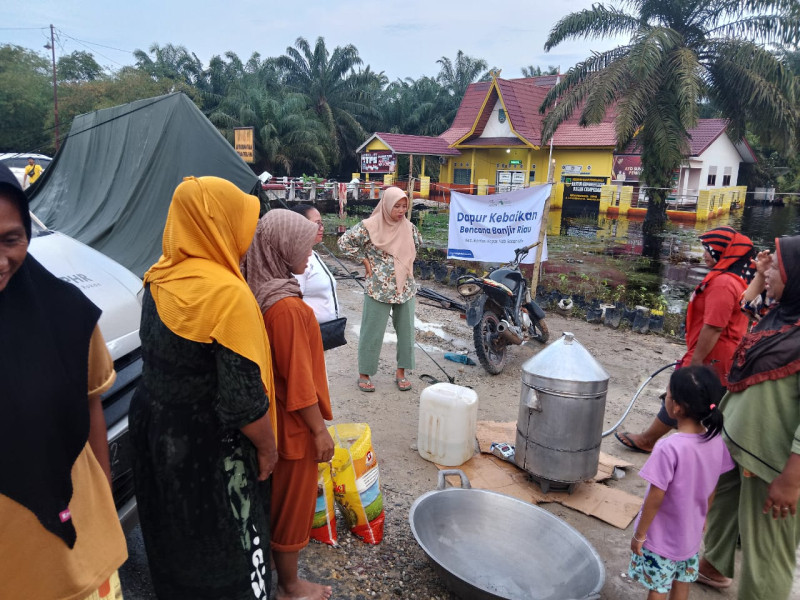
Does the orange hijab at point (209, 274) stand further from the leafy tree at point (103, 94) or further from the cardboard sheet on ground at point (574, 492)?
the leafy tree at point (103, 94)

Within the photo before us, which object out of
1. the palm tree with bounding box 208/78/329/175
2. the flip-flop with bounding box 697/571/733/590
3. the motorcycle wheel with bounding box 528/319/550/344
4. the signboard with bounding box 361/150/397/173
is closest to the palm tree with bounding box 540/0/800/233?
the motorcycle wheel with bounding box 528/319/550/344

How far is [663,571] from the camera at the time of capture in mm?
2209

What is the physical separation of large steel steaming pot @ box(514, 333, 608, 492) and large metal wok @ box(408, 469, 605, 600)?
0.53 m

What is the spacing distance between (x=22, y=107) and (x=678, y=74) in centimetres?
3090

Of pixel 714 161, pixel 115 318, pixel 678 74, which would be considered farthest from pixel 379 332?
pixel 714 161

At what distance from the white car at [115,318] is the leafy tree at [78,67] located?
37.2 meters

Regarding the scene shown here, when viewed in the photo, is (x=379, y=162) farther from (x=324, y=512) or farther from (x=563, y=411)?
(x=324, y=512)

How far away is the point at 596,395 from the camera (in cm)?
305

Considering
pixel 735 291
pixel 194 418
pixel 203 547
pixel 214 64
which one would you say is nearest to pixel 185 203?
pixel 194 418

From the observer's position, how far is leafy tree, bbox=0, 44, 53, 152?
2778 centimetres

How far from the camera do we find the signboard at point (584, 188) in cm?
2291

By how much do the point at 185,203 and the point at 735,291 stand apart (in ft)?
9.62

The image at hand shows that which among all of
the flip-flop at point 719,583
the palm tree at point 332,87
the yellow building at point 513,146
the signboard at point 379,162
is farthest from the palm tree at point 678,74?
the palm tree at point 332,87

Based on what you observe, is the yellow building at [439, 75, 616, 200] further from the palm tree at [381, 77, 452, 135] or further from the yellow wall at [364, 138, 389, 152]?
the palm tree at [381, 77, 452, 135]
